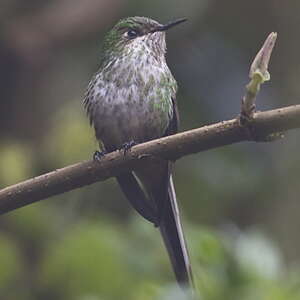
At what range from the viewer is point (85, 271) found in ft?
11.7

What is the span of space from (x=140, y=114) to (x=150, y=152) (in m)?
1.11

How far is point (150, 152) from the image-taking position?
274 centimetres

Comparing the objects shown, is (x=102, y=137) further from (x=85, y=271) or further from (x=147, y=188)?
(x=85, y=271)

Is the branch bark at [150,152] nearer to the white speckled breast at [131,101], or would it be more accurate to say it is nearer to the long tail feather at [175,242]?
the long tail feather at [175,242]

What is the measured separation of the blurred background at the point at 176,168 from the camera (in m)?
3.43

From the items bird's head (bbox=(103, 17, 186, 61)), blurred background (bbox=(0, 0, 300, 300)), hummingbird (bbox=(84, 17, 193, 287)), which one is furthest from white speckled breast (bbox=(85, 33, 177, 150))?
blurred background (bbox=(0, 0, 300, 300))

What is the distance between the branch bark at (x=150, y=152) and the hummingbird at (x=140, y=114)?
790mm

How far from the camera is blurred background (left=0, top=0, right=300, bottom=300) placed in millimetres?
3426

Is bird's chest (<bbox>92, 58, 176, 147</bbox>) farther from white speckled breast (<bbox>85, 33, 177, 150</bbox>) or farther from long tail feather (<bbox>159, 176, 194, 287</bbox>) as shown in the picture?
long tail feather (<bbox>159, 176, 194, 287</bbox>)

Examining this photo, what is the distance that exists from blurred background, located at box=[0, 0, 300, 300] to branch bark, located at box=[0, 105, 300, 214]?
0.48 meters

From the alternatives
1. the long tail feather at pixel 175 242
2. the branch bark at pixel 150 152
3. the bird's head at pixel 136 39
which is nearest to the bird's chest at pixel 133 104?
the bird's head at pixel 136 39

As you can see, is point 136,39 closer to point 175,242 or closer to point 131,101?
point 131,101

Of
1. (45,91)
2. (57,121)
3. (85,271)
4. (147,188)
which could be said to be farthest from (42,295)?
(45,91)

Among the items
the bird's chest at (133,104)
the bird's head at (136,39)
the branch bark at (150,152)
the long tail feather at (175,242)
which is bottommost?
the long tail feather at (175,242)
